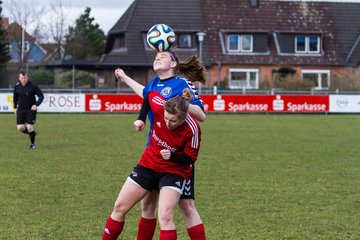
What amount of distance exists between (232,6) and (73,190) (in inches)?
1880

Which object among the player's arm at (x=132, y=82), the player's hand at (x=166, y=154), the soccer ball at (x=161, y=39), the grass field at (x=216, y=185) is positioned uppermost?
the soccer ball at (x=161, y=39)

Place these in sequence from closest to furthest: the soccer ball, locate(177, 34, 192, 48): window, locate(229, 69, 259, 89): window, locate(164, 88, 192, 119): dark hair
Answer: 1. locate(164, 88, 192, 119): dark hair
2. the soccer ball
3. locate(177, 34, 192, 48): window
4. locate(229, 69, 259, 89): window

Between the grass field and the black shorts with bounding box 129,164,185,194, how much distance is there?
5.42 ft

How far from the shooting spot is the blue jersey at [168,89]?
6.60 meters

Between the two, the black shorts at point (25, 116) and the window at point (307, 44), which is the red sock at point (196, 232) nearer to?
the black shorts at point (25, 116)

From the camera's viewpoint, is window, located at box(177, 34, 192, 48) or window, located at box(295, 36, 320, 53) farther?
window, located at box(295, 36, 320, 53)

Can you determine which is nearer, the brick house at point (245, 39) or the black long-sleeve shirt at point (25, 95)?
the black long-sleeve shirt at point (25, 95)

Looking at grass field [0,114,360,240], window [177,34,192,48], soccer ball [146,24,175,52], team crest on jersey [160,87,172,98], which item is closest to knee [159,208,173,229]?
team crest on jersey [160,87,172,98]

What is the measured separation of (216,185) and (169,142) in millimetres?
5719

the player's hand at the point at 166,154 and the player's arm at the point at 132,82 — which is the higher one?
the player's arm at the point at 132,82

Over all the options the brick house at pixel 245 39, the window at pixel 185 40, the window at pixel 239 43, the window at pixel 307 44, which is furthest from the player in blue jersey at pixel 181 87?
the window at pixel 307 44

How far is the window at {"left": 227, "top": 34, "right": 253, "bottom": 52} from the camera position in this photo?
56.2 metres

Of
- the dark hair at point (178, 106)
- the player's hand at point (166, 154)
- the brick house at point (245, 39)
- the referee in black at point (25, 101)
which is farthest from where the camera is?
the brick house at point (245, 39)

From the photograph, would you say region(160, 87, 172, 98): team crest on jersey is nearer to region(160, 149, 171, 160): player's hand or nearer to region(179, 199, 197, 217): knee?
region(160, 149, 171, 160): player's hand
